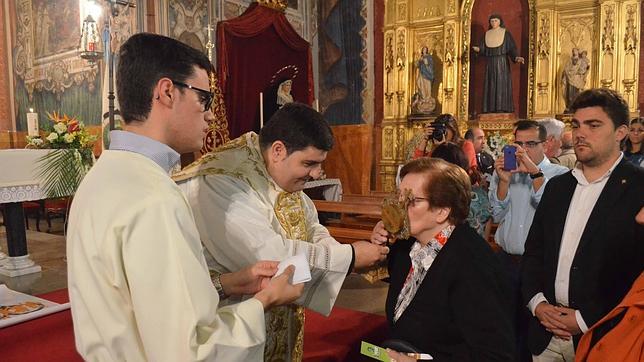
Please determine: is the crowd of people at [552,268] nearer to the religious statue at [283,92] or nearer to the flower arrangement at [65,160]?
the flower arrangement at [65,160]

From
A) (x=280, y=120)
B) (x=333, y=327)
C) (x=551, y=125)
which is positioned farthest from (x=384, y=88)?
(x=280, y=120)

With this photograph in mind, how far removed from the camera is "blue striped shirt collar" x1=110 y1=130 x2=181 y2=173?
→ 1.30 m

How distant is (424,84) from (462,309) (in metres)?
8.81

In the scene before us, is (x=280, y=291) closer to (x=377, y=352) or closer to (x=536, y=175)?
(x=377, y=352)

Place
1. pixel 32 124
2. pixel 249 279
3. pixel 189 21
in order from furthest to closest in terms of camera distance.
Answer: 1. pixel 189 21
2. pixel 32 124
3. pixel 249 279

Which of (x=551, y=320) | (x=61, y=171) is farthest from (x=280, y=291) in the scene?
(x=61, y=171)

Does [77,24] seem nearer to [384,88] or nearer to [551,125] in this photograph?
[384,88]

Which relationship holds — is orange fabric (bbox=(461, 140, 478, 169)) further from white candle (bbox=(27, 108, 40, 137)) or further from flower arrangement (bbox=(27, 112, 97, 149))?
white candle (bbox=(27, 108, 40, 137))

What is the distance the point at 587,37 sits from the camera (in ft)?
28.9

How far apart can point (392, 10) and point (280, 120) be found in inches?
362

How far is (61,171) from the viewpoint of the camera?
16.5 feet

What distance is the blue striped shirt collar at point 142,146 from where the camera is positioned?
130 cm

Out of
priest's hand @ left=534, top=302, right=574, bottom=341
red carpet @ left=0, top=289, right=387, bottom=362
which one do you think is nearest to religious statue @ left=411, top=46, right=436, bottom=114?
red carpet @ left=0, top=289, right=387, bottom=362

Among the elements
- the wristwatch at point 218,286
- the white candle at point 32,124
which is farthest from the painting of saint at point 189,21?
the wristwatch at point 218,286
